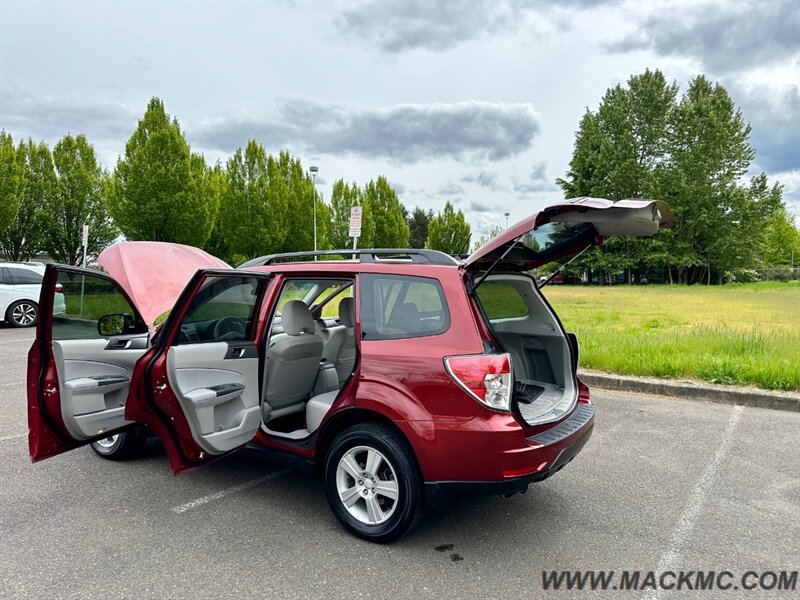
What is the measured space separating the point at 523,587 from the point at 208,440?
1934 millimetres

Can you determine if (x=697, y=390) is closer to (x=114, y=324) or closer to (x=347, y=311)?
(x=347, y=311)

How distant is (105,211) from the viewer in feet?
98.4

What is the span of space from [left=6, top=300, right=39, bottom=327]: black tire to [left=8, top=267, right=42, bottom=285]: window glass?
1.75ft

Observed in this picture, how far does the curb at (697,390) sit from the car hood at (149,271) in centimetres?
533

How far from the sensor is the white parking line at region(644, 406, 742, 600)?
291cm

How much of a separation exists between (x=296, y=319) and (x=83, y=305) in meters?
1.46

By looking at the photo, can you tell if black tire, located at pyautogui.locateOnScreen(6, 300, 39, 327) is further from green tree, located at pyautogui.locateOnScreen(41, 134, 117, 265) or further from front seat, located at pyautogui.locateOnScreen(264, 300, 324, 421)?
green tree, located at pyautogui.locateOnScreen(41, 134, 117, 265)

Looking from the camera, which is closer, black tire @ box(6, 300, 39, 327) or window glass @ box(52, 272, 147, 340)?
window glass @ box(52, 272, 147, 340)

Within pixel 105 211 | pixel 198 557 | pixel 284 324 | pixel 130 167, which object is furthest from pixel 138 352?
pixel 105 211

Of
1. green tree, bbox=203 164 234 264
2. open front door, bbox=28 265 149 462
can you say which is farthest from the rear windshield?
green tree, bbox=203 164 234 264

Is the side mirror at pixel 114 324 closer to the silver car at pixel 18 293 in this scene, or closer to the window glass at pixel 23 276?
the silver car at pixel 18 293

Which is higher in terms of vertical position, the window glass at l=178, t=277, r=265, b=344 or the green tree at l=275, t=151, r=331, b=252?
the green tree at l=275, t=151, r=331, b=252

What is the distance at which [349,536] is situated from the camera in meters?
3.12

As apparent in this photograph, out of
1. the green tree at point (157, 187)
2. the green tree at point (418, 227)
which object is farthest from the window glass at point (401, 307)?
the green tree at point (418, 227)
